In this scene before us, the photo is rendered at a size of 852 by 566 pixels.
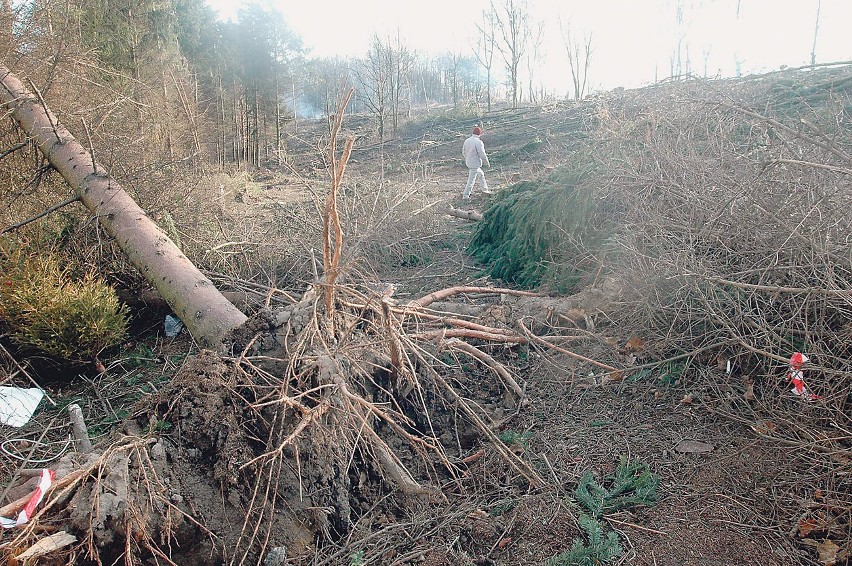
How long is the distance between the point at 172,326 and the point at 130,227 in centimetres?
122

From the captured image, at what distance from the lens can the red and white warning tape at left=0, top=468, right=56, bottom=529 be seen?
2.13 meters

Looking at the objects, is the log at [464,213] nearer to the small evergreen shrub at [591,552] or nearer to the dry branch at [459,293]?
the dry branch at [459,293]

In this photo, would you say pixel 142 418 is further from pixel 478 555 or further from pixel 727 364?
pixel 727 364

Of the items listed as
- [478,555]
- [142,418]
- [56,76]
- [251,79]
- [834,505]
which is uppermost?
[251,79]

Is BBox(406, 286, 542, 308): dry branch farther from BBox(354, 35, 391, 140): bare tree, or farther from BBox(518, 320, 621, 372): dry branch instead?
BBox(354, 35, 391, 140): bare tree

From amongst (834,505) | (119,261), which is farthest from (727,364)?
(119,261)

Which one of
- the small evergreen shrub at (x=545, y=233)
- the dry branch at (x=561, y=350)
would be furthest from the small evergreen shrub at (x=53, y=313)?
the small evergreen shrub at (x=545, y=233)

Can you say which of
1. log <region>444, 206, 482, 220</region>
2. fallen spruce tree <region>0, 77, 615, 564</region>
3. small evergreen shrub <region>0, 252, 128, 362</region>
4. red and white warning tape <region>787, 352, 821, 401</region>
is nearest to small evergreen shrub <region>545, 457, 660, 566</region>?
fallen spruce tree <region>0, 77, 615, 564</region>

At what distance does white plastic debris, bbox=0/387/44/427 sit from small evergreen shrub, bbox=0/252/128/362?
1.75ft

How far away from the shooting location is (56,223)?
22.7ft

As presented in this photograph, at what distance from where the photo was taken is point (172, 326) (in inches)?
248

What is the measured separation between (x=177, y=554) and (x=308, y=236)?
201 inches

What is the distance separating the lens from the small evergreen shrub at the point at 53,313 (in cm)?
517

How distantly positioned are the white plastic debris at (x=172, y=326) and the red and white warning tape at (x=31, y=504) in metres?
4.19
